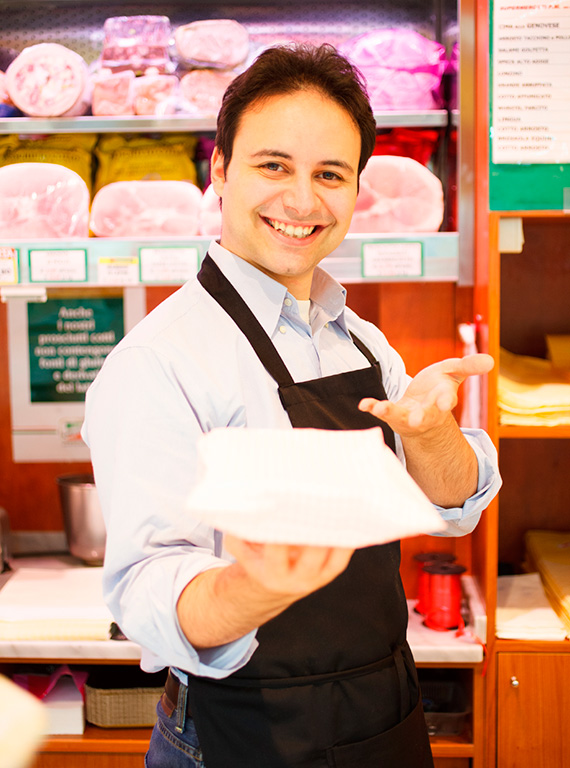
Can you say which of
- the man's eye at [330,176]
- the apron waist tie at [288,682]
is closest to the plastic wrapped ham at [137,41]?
the man's eye at [330,176]

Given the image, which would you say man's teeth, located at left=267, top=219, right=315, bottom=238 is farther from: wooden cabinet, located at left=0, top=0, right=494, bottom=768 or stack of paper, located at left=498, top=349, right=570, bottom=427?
stack of paper, located at left=498, top=349, right=570, bottom=427

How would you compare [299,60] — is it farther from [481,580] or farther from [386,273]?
[481,580]

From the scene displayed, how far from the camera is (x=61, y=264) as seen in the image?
Answer: 1.97 m

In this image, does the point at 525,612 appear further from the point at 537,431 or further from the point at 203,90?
the point at 203,90

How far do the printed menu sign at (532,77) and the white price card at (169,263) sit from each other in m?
0.80

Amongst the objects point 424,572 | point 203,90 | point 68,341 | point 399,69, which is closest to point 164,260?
point 203,90

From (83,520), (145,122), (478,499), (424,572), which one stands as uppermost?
(145,122)

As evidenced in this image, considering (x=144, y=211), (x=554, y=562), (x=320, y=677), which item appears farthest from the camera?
(x=554, y=562)

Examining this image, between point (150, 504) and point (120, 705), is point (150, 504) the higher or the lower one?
the higher one

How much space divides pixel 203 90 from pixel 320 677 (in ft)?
4.98

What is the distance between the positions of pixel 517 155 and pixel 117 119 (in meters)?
1.01

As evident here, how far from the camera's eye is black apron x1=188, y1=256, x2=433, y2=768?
121cm

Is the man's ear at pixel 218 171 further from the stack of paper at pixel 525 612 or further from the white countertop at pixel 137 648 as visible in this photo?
the stack of paper at pixel 525 612

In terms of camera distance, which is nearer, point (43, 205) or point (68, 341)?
point (43, 205)
